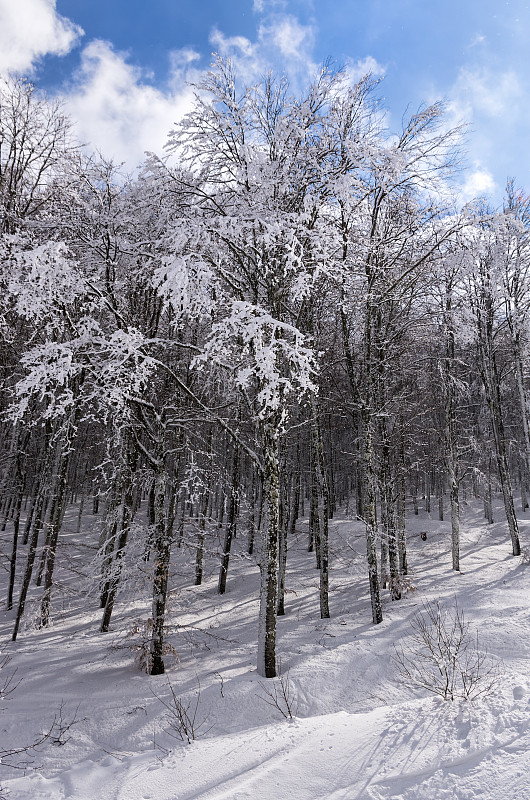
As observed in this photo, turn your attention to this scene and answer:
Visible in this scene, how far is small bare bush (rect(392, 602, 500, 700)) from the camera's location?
4.98 metres

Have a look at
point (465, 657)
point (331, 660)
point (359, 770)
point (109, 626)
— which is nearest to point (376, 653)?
point (331, 660)

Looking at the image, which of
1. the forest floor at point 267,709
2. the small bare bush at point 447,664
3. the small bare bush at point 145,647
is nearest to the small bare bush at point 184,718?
the forest floor at point 267,709

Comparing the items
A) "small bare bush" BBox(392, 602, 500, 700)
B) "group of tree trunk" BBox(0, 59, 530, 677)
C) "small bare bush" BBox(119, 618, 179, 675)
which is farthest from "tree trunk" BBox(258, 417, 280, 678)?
"small bare bush" BBox(392, 602, 500, 700)

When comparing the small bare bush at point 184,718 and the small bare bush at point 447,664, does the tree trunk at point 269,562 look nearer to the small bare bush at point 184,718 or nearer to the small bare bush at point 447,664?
the small bare bush at point 184,718

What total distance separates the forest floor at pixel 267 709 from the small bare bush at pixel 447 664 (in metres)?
0.14

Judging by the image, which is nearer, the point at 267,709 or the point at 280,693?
the point at 267,709

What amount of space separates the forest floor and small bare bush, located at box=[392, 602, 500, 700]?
0.47 feet

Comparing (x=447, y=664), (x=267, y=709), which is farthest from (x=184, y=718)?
(x=447, y=664)

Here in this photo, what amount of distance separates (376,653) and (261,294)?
802 cm

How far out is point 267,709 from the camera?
620 centimetres

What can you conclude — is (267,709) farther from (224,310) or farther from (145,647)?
(224,310)

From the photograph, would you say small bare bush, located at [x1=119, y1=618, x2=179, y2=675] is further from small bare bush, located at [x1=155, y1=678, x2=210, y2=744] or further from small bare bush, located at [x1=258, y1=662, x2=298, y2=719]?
small bare bush, located at [x1=258, y1=662, x2=298, y2=719]

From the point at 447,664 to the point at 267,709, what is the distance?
2.85m

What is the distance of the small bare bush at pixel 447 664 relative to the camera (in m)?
4.98
